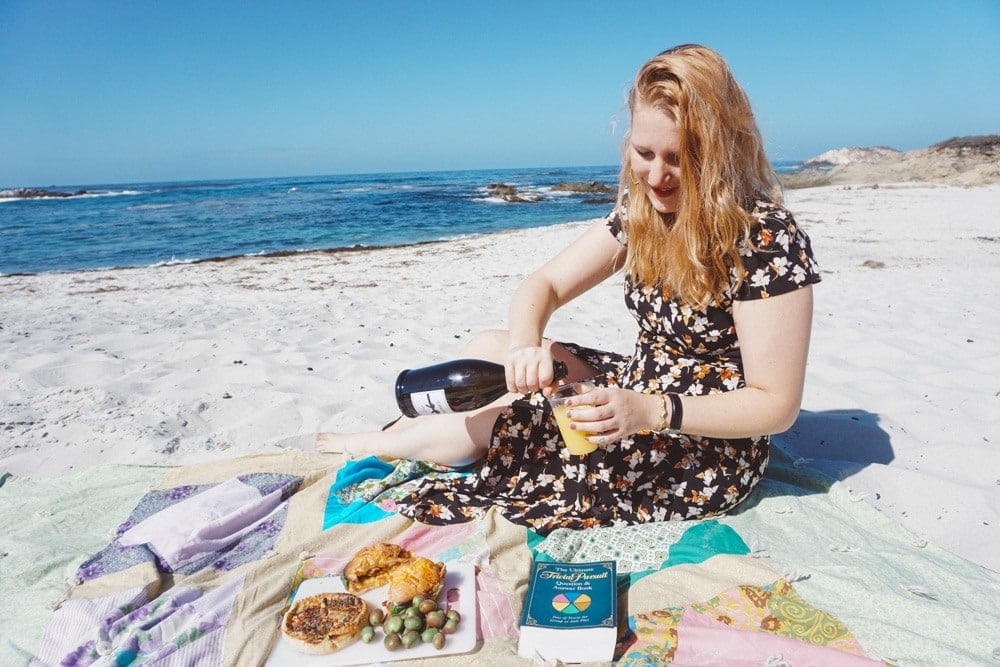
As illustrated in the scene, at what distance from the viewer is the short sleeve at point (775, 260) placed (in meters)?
2.04

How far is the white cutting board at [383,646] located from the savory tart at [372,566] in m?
0.03

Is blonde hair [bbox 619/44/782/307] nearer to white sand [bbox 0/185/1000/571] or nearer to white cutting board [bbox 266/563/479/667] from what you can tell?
white cutting board [bbox 266/563/479/667]

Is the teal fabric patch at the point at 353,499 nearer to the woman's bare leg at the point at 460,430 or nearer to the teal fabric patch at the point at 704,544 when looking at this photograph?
the woman's bare leg at the point at 460,430

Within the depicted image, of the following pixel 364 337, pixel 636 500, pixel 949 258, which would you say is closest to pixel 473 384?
pixel 636 500

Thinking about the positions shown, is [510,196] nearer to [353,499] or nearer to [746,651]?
[353,499]

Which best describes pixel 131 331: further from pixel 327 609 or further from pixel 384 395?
pixel 327 609

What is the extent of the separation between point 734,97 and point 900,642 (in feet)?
5.35

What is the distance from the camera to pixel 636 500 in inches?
94.2

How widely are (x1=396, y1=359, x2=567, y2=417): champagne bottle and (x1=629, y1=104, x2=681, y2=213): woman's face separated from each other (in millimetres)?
712

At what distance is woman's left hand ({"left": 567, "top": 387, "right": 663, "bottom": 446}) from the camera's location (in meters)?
1.87

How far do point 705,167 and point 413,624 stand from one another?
1613 millimetres

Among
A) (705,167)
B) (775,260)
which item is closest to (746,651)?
(775,260)

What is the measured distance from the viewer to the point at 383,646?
182cm

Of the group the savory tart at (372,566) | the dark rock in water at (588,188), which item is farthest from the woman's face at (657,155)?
the dark rock in water at (588,188)
